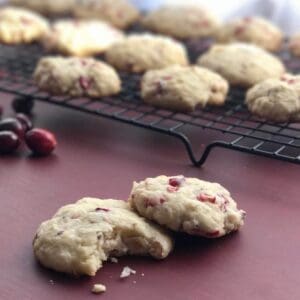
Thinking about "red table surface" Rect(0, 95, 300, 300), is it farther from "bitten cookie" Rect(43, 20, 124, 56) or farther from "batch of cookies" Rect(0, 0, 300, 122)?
"bitten cookie" Rect(43, 20, 124, 56)

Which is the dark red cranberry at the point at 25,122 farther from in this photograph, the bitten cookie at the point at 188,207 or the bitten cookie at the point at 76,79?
the bitten cookie at the point at 188,207

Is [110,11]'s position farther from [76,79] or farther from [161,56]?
[76,79]

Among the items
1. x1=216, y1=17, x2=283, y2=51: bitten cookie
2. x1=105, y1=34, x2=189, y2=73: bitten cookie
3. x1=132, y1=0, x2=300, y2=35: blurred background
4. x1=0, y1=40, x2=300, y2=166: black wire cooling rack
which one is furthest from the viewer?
x1=132, y1=0, x2=300, y2=35: blurred background

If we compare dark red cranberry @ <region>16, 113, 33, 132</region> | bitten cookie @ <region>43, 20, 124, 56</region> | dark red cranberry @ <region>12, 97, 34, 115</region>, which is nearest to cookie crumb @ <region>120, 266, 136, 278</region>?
dark red cranberry @ <region>16, 113, 33, 132</region>

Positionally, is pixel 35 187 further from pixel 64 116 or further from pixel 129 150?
pixel 64 116

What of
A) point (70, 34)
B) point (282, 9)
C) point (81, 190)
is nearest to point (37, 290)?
point (81, 190)

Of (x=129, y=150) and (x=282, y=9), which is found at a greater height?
(x=282, y=9)

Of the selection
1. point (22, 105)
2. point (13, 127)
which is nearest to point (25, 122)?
point (13, 127)
